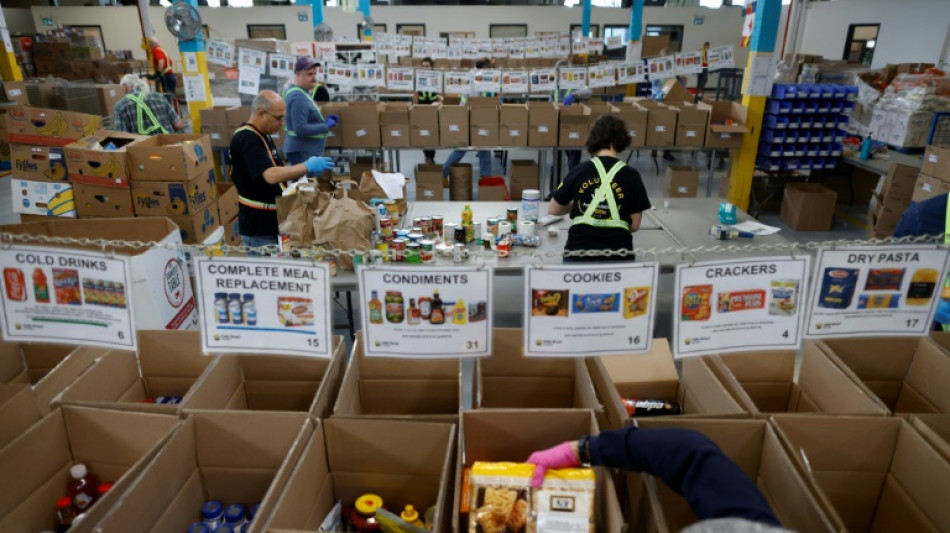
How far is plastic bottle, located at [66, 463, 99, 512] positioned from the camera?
1.86m

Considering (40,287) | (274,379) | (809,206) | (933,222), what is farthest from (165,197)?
(809,206)

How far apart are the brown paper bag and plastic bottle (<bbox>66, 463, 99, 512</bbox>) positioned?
1.50 meters

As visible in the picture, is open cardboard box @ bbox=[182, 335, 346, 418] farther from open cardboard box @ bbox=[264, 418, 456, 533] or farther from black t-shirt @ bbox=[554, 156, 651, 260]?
black t-shirt @ bbox=[554, 156, 651, 260]

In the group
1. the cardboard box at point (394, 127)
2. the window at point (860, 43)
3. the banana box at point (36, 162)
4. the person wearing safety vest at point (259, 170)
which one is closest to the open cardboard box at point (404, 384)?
the person wearing safety vest at point (259, 170)

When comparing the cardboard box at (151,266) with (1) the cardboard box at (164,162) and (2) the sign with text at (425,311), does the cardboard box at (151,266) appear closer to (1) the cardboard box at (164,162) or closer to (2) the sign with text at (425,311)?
(1) the cardboard box at (164,162)

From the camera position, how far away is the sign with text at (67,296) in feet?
5.04

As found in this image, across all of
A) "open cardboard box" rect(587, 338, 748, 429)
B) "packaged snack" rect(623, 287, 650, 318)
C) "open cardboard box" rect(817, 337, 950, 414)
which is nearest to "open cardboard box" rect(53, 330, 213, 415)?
"open cardboard box" rect(587, 338, 748, 429)

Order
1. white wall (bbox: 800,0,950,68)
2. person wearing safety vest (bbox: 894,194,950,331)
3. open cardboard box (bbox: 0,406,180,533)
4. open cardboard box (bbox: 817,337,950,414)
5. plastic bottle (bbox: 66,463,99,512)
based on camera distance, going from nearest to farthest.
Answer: open cardboard box (bbox: 0,406,180,533) → plastic bottle (bbox: 66,463,99,512) → open cardboard box (bbox: 817,337,950,414) → person wearing safety vest (bbox: 894,194,950,331) → white wall (bbox: 800,0,950,68)

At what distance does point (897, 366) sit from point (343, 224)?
2.64 meters

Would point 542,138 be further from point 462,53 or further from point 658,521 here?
point 462,53

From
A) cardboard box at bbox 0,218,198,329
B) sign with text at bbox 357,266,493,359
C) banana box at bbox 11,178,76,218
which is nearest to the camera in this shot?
sign with text at bbox 357,266,493,359

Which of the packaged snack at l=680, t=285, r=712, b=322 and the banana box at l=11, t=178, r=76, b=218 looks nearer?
the packaged snack at l=680, t=285, r=712, b=322

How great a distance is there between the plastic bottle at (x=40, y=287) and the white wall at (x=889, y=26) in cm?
1491

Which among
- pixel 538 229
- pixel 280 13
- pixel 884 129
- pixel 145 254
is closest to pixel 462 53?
pixel 280 13
